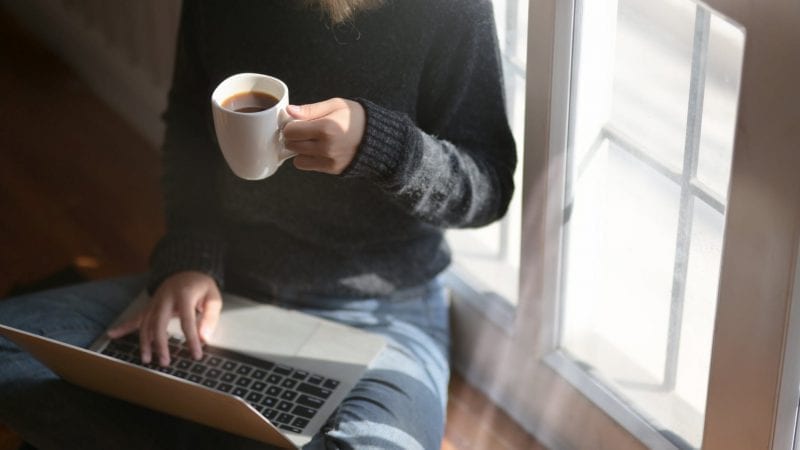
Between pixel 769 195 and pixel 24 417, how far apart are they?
38.8 inches

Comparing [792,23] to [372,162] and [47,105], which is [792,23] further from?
[47,105]

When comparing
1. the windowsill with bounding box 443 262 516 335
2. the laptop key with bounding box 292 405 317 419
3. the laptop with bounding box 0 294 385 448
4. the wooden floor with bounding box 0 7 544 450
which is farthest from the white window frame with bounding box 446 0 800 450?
the laptop key with bounding box 292 405 317 419

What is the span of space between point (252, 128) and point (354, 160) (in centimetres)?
13

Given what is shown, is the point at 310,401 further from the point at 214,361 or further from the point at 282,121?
the point at 282,121

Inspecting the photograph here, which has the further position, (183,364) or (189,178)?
(189,178)

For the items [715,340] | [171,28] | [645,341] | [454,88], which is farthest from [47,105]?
[715,340]

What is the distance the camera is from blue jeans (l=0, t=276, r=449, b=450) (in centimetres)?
151

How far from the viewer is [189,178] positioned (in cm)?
172

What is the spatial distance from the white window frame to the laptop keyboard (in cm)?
34

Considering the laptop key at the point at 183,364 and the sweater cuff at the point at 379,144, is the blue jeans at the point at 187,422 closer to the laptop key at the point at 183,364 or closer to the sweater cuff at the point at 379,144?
the laptop key at the point at 183,364

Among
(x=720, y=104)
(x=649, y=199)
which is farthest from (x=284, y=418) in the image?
(x=720, y=104)

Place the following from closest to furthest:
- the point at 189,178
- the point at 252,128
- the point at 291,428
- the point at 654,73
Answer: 1. the point at 252,128
2. the point at 654,73
3. the point at 291,428
4. the point at 189,178

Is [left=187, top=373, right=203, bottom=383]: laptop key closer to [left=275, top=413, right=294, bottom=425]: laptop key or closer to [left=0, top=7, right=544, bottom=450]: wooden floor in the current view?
[left=275, top=413, right=294, bottom=425]: laptop key

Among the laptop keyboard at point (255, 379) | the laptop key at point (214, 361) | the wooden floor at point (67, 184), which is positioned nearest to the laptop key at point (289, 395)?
the laptop keyboard at point (255, 379)
